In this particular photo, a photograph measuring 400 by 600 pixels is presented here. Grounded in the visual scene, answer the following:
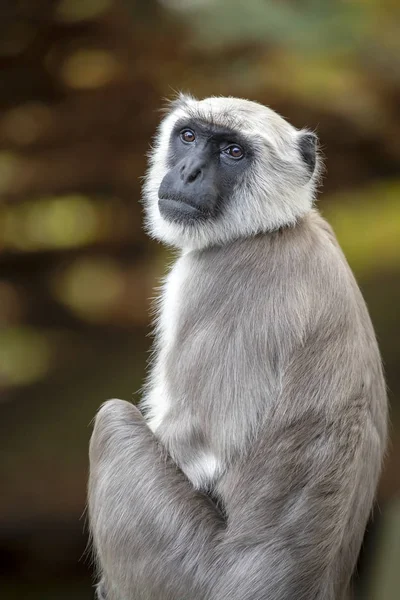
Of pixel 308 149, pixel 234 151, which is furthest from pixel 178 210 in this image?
pixel 308 149

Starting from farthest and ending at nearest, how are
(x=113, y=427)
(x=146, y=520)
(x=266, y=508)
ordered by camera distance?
(x=113, y=427) → (x=146, y=520) → (x=266, y=508)

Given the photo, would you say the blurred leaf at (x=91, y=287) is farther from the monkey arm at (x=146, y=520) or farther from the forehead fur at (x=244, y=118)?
the monkey arm at (x=146, y=520)

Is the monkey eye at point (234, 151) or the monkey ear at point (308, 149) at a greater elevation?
the monkey ear at point (308, 149)

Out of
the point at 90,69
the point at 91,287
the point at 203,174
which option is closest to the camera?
the point at 203,174

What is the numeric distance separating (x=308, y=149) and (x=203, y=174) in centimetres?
56

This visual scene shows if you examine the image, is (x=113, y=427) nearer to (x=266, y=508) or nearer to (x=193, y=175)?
(x=266, y=508)

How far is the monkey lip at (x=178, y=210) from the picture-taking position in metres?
4.32

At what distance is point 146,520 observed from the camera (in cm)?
404

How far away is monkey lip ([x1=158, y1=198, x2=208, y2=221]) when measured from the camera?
432 centimetres

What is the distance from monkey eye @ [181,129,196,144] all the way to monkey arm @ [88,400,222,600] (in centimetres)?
135

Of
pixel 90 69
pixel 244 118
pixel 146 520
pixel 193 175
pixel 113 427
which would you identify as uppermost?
pixel 244 118

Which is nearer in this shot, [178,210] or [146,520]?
[146,520]

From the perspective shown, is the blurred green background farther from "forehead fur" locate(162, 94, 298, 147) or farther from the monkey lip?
the monkey lip

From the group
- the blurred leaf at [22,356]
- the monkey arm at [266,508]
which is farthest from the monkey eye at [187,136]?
the blurred leaf at [22,356]
